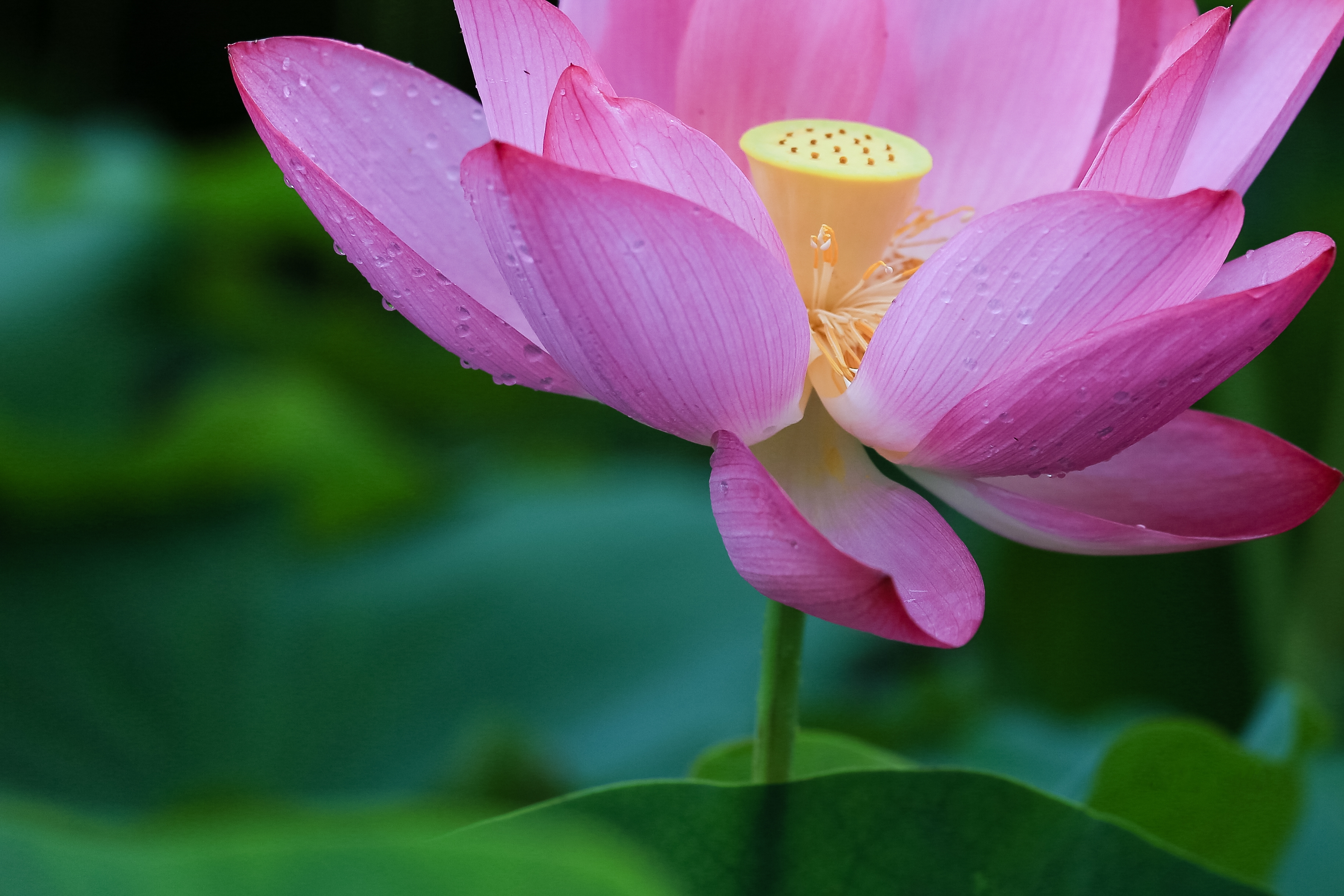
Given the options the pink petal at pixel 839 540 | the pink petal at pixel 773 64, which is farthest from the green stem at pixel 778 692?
the pink petal at pixel 773 64

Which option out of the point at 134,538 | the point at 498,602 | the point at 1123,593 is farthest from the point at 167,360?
the point at 1123,593

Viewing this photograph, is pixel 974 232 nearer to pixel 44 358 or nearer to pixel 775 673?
pixel 775 673

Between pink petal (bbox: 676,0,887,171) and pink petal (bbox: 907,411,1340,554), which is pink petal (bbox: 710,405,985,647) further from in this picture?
pink petal (bbox: 676,0,887,171)

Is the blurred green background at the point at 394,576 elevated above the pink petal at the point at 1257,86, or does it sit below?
below

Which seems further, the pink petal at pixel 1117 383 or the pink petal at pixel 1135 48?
the pink petal at pixel 1135 48

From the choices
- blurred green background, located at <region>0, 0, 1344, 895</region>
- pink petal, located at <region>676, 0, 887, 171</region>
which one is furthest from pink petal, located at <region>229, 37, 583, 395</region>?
blurred green background, located at <region>0, 0, 1344, 895</region>

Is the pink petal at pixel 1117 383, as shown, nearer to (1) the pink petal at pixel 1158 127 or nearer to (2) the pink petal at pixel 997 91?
(1) the pink petal at pixel 1158 127

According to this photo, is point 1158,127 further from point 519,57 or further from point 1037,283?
point 519,57
